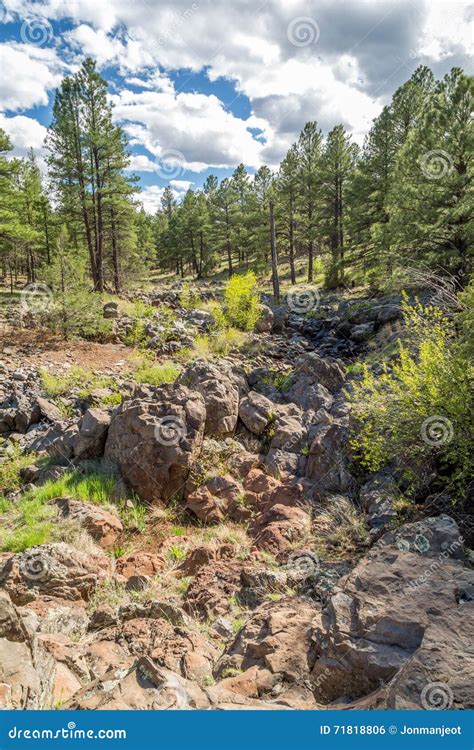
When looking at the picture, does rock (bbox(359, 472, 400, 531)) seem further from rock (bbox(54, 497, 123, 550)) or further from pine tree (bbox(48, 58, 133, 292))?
pine tree (bbox(48, 58, 133, 292))

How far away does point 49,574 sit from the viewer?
15.6 ft

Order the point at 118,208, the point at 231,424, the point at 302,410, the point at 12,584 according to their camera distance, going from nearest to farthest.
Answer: the point at 12,584
the point at 231,424
the point at 302,410
the point at 118,208

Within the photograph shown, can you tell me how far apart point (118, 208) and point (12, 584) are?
24082 mm

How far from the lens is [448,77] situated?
15422 mm

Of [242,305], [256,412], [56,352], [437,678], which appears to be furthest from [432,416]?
[56,352]

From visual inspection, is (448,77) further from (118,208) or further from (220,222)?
(220,222)

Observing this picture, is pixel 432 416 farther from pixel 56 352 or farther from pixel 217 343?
pixel 56 352

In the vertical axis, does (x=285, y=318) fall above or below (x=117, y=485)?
above

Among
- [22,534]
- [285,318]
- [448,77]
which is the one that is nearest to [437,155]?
[448,77]

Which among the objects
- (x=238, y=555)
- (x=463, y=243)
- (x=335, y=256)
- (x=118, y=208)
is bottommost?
(x=238, y=555)

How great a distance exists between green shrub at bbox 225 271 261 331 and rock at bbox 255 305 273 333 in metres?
0.23

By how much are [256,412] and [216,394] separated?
97 cm

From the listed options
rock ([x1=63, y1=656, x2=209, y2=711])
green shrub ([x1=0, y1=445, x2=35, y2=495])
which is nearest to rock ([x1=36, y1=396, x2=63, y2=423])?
green shrub ([x1=0, y1=445, x2=35, y2=495])

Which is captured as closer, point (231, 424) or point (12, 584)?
point (12, 584)
